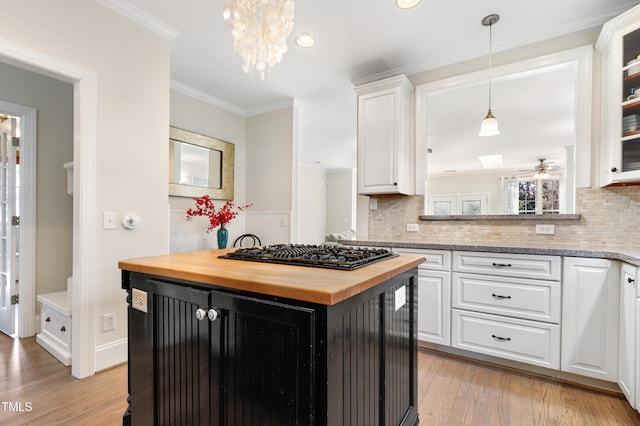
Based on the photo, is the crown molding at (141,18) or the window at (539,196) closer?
the crown molding at (141,18)

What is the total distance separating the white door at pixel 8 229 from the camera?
8.96ft

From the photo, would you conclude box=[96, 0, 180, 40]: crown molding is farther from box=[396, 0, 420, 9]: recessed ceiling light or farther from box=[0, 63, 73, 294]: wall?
box=[396, 0, 420, 9]: recessed ceiling light

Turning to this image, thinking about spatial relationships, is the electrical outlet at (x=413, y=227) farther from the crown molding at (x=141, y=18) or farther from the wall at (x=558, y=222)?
the crown molding at (x=141, y=18)

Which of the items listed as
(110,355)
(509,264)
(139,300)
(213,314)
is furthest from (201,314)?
→ (509,264)

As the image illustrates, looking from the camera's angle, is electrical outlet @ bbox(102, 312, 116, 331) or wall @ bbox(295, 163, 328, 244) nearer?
electrical outlet @ bbox(102, 312, 116, 331)

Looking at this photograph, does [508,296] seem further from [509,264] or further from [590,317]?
[590,317]

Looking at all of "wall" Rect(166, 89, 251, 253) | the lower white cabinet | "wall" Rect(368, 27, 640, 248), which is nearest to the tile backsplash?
"wall" Rect(368, 27, 640, 248)

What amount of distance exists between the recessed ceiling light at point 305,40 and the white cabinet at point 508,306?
83.6 inches

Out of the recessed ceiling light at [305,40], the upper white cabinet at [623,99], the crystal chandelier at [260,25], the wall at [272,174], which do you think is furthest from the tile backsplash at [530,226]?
the crystal chandelier at [260,25]

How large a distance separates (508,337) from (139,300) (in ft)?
7.74

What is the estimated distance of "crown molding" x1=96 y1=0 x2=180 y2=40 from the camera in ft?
7.07

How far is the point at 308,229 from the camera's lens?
8672mm

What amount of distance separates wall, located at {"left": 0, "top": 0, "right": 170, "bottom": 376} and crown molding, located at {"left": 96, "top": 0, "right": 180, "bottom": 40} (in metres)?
0.04

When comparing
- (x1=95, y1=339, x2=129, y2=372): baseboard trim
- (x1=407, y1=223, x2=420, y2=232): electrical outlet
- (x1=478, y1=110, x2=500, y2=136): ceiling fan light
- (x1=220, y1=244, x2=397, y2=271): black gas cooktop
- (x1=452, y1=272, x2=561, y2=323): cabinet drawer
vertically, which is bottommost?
(x1=95, y1=339, x2=129, y2=372): baseboard trim
